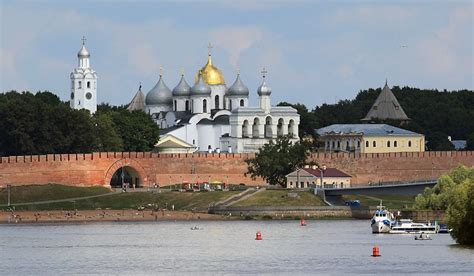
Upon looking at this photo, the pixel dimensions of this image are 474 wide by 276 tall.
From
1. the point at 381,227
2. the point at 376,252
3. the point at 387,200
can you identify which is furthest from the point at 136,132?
the point at 376,252

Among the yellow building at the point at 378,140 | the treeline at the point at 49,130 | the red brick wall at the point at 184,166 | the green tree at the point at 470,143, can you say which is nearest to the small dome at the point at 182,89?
the yellow building at the point at 378,140

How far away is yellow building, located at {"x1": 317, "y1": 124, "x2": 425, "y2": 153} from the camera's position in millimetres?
138750

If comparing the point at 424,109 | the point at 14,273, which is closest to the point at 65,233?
the point at 14,273

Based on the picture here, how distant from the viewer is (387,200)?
114 m

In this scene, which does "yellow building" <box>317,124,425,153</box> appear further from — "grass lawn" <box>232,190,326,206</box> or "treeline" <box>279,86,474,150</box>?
"grass lawn" <box>232,190,326,206</box>

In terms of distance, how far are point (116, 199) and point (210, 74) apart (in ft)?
96.7

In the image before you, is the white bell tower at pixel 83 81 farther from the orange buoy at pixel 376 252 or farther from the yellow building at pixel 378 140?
the orange buoy at pixel 376 252

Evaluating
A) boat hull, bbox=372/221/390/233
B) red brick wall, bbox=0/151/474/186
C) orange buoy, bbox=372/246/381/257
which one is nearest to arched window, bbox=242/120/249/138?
red brick wall, bbox=0/151/474/186

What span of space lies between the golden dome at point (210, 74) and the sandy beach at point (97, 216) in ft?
105

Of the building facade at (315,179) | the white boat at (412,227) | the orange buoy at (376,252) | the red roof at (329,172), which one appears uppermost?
the red roof at (329,172)

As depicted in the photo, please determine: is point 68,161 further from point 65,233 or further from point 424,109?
point 424,109

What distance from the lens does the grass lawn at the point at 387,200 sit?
11106 cm

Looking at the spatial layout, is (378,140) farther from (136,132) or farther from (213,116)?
(136,132)

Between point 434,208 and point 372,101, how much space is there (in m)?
66.2
